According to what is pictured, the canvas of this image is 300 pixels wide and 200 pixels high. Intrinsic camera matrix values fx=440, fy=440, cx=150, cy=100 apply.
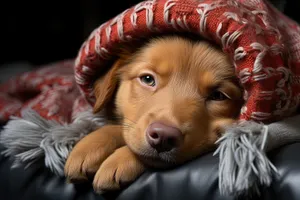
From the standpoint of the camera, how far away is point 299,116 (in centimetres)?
159

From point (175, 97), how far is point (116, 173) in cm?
36

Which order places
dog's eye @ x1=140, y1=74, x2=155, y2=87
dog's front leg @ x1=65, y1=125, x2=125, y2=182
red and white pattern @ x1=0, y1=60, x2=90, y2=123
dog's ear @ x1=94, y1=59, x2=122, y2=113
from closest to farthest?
dog's front leg @ x1=65, y1=125, x2=125, y2=182 → dog's eye @ x1=140, y1=74, x2=155, y2=87 → dog's ear @ x1=94, y1=59, x2=122, y2=113 → red and white pattern @ x1=0, y1=60, x2=90, y2=123

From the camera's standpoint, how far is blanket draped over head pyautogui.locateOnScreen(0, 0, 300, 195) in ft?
4.25

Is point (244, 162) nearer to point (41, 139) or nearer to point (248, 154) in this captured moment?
point (248, 154)

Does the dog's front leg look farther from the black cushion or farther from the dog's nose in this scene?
the dog's nose

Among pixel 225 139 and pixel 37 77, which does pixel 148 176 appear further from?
pixel 37 77

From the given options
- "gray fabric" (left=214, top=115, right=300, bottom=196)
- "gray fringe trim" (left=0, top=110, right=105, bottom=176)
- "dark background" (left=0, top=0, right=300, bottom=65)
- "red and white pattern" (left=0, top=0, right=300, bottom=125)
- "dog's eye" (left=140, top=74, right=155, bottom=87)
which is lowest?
"dark background" (left=0, top=0, right=300, bottom=65)

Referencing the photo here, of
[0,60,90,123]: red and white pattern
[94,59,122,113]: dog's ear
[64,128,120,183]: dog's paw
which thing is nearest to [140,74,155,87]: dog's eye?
[94,59,122,113]: dog's ear

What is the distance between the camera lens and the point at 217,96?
1.68 m

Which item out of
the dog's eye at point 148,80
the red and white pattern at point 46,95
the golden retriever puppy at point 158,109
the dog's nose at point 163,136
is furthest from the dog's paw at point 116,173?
the red and white pattern at point 46,95

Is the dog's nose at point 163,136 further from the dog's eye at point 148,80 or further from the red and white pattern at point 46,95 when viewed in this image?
the red and white pattern at point 46,95

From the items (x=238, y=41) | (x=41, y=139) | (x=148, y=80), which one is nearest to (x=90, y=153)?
(x=41, y=139)

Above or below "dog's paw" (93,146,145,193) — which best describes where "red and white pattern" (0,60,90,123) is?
below

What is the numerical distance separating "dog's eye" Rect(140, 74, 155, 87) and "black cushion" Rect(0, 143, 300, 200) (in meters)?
0.42
